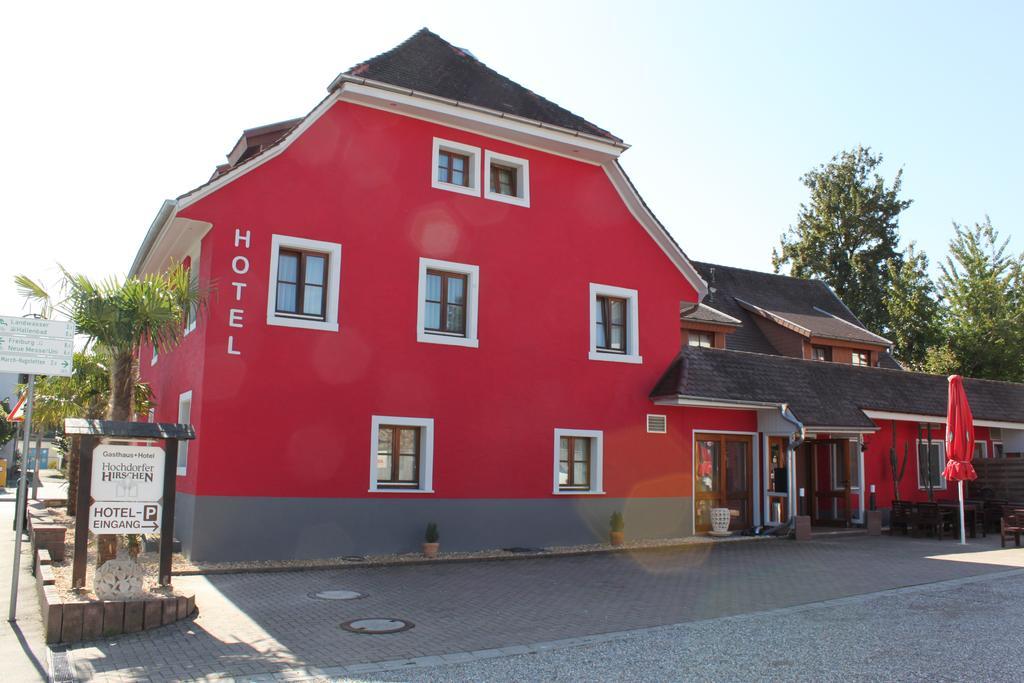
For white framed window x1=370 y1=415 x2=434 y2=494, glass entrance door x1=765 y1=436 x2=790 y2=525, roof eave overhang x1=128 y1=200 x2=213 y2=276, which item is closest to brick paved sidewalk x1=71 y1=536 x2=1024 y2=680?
white framed window x1=370 y1=415 x2=434 y2=494

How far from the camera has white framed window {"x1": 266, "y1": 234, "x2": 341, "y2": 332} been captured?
541 inches

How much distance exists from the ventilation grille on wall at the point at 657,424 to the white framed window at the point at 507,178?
17.1 feet

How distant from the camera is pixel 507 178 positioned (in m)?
16.8

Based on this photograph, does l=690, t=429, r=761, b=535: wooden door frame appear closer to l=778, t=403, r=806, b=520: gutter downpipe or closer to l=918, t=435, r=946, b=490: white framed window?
l=778, t=403, r=806, b=520: gutter downpipe

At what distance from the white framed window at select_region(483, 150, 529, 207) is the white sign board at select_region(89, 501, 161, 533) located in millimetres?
9380

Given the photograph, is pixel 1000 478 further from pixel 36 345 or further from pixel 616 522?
pixel 36 345

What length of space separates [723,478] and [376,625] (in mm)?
11612

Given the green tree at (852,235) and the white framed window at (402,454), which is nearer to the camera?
the white framed window at (402,454)

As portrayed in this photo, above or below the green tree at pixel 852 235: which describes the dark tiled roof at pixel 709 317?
below

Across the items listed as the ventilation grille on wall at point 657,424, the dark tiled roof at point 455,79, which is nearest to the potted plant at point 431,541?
the ventilation grille on wall at point 657,424

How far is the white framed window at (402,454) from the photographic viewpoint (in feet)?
47.0

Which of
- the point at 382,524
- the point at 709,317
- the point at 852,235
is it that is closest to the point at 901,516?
the point at 709,317

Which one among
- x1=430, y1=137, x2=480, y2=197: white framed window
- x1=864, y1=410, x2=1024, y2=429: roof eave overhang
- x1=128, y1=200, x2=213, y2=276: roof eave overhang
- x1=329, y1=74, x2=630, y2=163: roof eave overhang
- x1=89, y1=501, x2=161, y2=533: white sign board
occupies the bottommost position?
x1=89, y1=501, x2=161, y2=533: white sign board

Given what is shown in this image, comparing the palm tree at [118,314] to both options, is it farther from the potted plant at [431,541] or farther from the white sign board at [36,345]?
the potted plant at [431,541]
